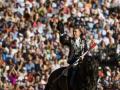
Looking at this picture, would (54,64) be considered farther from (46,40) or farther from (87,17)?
(87,17)

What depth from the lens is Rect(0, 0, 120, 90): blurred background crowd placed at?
20938 millimetres

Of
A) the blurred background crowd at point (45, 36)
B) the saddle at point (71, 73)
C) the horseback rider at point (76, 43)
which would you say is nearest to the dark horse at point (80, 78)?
the saddle at point (71, 73)

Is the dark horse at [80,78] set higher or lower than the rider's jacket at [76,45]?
lower

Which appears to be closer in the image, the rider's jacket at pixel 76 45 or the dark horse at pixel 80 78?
the dark horse at pixel 80 78

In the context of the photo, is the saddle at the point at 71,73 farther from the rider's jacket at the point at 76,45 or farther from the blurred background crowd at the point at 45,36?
the blurred background crowd at the point at 45,36

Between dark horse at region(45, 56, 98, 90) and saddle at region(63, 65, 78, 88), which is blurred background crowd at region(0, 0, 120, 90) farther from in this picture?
saddle at region(63, 65, 78, 88)

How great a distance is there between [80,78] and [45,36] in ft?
28.7

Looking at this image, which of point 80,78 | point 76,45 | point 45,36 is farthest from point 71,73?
point 45,36

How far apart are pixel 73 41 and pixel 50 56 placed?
7890mm

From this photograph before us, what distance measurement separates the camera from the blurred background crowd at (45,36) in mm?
20938

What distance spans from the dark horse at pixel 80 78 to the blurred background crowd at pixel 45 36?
4.69 meters

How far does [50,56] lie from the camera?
2188 centimetres

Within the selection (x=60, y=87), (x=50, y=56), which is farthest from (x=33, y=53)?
(x=60, y=87)

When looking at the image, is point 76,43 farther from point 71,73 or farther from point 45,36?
point 45,36
